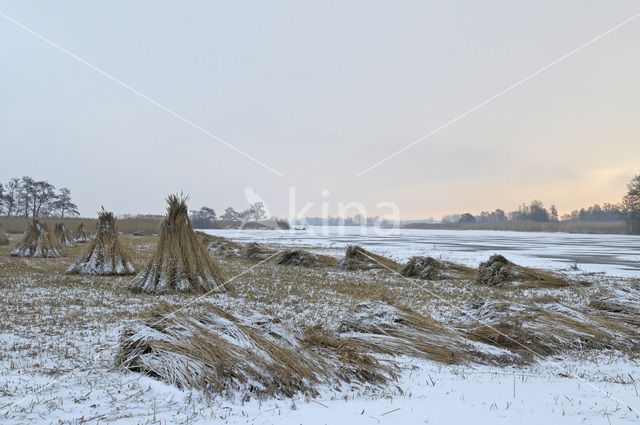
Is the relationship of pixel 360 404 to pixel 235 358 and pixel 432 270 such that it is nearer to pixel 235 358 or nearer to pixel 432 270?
pixel 235 358

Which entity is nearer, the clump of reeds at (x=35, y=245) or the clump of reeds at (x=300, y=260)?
the clump of reeds at (x=300, y=260)

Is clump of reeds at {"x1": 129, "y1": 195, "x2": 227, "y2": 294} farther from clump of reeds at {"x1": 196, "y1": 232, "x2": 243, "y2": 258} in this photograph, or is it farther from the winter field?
clump of reeds at {"x1": 196, "y1": 232, "x2": 243, "y2": 258}

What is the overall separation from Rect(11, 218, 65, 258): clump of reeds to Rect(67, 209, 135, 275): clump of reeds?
707 centimetres

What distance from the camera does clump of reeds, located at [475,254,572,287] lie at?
11.8 metres

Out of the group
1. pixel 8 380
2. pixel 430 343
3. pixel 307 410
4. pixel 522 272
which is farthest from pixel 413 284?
pixel 8 380

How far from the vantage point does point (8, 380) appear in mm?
3668

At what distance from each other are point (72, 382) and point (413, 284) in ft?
33.9

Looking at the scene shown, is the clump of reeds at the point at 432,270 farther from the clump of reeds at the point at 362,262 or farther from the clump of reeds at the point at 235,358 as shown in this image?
the clump of reeds at the point at 235,358

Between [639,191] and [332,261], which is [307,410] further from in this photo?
[639,191]

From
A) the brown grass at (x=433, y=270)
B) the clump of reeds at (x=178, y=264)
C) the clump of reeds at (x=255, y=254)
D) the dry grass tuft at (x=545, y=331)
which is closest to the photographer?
the dry grass tuft at (x=545, y=331)

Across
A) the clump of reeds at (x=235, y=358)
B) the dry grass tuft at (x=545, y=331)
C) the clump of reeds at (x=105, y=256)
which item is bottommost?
the dry grass tuft at (x=545, y=331)

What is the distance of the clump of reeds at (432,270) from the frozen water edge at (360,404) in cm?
952

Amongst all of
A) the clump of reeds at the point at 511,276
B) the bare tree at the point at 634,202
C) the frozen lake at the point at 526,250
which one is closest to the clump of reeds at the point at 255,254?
the frozen lake at the point at 526,250

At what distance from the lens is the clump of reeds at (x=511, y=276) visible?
11803mm
